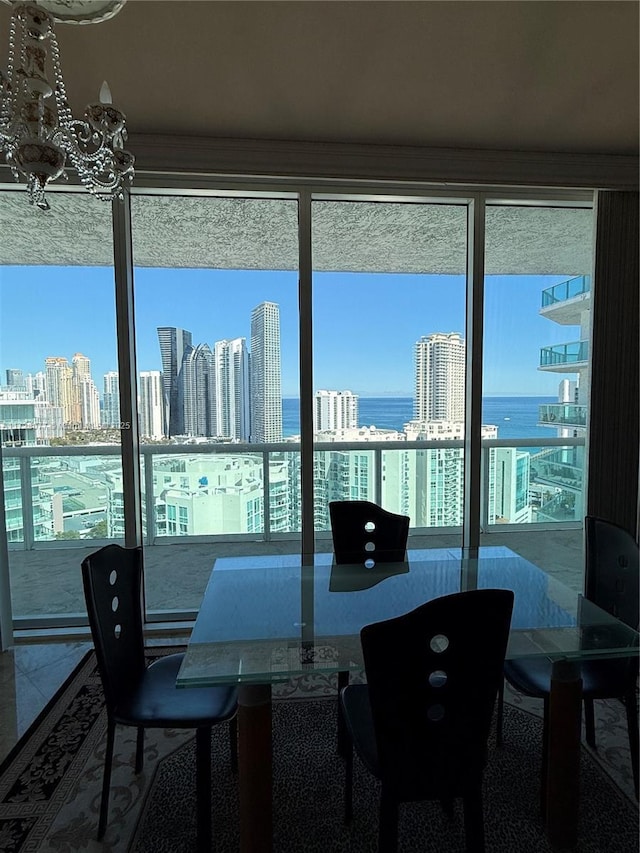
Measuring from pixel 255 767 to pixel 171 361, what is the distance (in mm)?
2231

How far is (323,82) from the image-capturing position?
84.1 inches

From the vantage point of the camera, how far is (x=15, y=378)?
2.80 meters

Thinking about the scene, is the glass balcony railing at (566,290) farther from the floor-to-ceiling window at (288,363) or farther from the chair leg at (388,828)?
the chair leg at (388,828)

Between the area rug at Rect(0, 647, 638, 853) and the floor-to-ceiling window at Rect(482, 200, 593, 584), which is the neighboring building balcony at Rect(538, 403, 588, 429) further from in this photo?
the area rug at Rect(0, 647, 638, 853)

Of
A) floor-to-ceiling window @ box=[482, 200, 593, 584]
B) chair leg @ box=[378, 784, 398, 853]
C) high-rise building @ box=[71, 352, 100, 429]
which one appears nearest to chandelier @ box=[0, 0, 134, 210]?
high-rise building @ box=[71, 352, 100, 429]

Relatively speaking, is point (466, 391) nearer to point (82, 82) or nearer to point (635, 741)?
point (635, 741)

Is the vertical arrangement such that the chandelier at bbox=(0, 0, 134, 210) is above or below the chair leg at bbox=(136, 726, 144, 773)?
above

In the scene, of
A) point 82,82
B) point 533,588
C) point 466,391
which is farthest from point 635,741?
point 82,82

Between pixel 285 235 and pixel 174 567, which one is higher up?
pixel 285 235

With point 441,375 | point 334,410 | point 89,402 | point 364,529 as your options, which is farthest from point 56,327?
point 441,375

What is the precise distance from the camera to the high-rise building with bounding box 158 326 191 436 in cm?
288

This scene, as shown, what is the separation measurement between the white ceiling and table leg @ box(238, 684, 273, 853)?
243 centimetres

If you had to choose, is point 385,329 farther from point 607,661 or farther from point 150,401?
point 607,661

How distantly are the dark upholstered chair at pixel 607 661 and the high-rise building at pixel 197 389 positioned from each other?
2.16 metres
